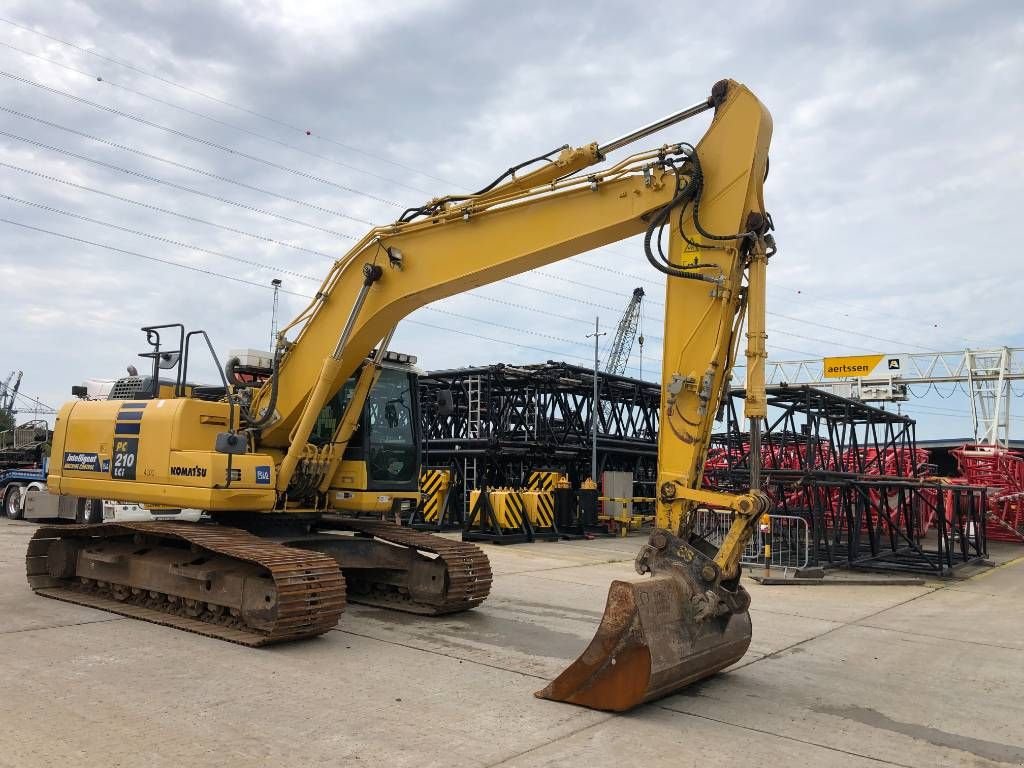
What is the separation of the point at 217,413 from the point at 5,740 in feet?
14.7

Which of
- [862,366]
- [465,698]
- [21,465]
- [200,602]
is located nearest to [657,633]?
[465,698]

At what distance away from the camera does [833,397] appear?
1633 cm

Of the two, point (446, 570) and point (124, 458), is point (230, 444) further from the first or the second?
point (446, 570)

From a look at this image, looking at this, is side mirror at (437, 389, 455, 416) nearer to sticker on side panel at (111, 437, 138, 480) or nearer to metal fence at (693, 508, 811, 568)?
sticker on side panel at (111, 437, 138, 480)

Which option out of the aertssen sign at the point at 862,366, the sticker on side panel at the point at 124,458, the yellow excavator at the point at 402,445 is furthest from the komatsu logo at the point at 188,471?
the aertssen sign at the point at 862,366

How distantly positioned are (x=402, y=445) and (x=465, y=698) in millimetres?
4394

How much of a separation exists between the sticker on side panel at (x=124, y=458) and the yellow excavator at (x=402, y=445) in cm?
3

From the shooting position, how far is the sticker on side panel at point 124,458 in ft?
29.7

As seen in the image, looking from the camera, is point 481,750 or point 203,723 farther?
point 203,723

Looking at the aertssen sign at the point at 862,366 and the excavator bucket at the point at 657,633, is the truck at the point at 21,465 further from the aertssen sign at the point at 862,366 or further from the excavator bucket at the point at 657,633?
the aertssen sign at the point at 862,366

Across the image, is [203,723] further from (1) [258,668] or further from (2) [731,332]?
(2) [731,332]

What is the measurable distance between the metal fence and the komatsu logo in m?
8.64

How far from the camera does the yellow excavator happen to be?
606cm

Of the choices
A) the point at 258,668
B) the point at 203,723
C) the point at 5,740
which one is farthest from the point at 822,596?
the point at 5,740
